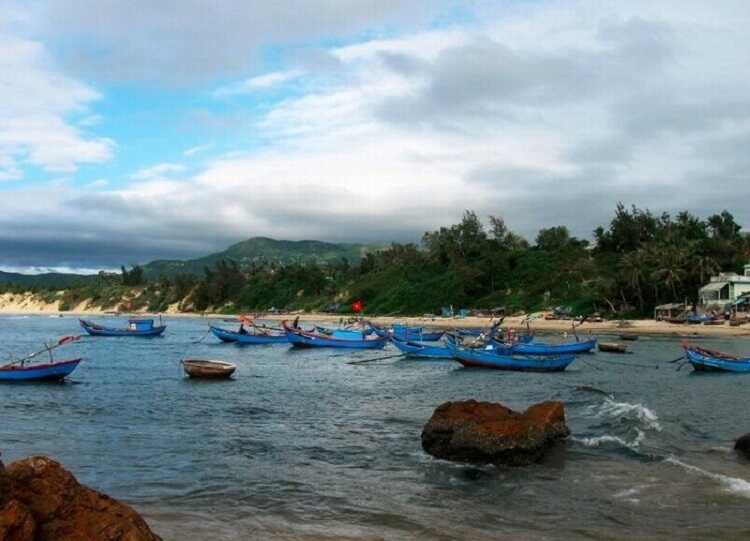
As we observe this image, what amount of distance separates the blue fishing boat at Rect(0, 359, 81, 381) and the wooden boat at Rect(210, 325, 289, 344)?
114 ft

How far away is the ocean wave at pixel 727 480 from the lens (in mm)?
15086

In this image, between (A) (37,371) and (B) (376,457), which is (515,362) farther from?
(A) (37,371)

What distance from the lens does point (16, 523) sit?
7883 millimetres

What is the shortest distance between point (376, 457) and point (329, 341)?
47.3 m

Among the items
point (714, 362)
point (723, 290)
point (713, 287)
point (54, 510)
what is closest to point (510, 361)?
point (714, 362)

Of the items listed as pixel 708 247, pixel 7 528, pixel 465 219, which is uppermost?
pixel 465 219

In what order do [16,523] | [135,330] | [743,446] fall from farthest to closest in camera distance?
[135,330] < [743,446] < [16,523]

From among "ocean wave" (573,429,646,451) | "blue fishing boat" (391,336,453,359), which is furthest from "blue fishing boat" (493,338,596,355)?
"ocean wave" (573,429,646,451)

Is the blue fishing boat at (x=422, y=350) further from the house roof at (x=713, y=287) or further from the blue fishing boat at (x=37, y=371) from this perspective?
the house roof at (x=713, y=287)

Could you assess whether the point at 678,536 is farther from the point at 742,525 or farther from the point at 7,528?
the point at 7,528

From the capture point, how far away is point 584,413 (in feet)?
89.8

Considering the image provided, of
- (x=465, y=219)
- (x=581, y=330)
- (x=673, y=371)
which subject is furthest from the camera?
(x=465, y=219)

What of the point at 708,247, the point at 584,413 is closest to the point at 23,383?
the point at 584,413

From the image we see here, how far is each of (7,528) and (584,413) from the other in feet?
76.4
